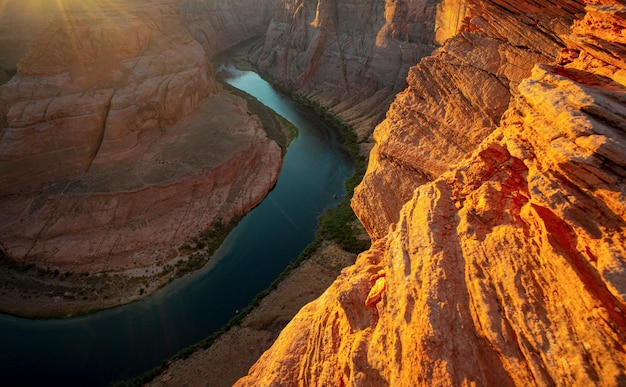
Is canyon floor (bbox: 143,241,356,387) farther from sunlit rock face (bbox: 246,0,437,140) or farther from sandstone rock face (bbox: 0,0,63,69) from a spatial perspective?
sandstone rock face (bbox: 0,0,63,69)

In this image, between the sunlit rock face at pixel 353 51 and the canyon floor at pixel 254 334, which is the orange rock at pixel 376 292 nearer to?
the canyon floor at pixel 254 334

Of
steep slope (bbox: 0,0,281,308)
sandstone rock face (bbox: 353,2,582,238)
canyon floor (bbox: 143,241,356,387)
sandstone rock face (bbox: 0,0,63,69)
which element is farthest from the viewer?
sandstone rock face (bbox: 0,0,63,69)

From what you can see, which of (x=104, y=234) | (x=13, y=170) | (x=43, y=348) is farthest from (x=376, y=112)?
(x=43, y=348)

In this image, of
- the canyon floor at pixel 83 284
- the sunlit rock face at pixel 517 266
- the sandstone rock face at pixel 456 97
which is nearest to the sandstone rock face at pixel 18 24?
the canyon floor at pixel 83 284

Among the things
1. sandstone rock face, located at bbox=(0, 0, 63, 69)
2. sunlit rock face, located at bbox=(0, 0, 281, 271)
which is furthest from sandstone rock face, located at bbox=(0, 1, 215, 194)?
sandstone rock face, located at bbox=(0, 0, 63, 69)

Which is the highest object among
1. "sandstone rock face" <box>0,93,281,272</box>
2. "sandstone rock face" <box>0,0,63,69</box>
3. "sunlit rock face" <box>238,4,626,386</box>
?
"sunlit rock face" <box>238,4,626,386</box>

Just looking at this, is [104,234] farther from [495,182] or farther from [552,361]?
[552,361]
